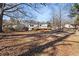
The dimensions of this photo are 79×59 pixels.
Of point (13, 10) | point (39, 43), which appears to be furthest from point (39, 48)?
point (13, 10)

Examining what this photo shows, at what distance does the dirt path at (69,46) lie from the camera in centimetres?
194

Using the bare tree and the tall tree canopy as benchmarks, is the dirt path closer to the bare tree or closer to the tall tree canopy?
the tall tree canopy

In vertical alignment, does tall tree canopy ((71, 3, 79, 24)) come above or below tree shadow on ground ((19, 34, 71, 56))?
above

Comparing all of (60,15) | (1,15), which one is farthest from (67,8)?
(1,15)

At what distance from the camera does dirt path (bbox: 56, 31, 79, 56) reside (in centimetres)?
194

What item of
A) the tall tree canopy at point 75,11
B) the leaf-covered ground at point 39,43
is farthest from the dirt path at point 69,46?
the tall tree canopy at point 75,11

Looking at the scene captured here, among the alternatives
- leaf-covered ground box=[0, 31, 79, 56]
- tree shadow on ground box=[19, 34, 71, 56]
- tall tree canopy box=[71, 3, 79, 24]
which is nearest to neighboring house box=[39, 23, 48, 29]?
leaf-covered ground box=[0, 31, 79, 56]

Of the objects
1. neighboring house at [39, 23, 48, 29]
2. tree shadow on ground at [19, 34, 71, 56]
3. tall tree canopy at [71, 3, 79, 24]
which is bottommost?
tree shadow on ground at [19, 34, 71, 56]

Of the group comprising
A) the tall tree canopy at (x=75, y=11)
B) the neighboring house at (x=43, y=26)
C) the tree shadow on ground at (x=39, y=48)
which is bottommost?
the tree shadow on ground at (x=39, y=48)

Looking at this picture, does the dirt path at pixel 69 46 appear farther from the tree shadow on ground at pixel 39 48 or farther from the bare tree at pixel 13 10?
the bare tree at pixel 13 10

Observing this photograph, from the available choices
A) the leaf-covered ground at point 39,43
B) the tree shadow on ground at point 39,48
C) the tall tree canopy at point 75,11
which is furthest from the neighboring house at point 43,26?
the tall tree canopy at point 75,11

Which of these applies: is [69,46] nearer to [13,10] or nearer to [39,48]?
[39,48]

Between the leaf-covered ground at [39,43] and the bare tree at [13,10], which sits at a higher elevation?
the bare tree at [13,10]

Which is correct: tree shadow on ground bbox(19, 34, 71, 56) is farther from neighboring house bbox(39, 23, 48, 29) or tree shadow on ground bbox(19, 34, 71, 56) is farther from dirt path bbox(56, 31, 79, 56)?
neighboring house bbox(39, 23, 48, 29)
